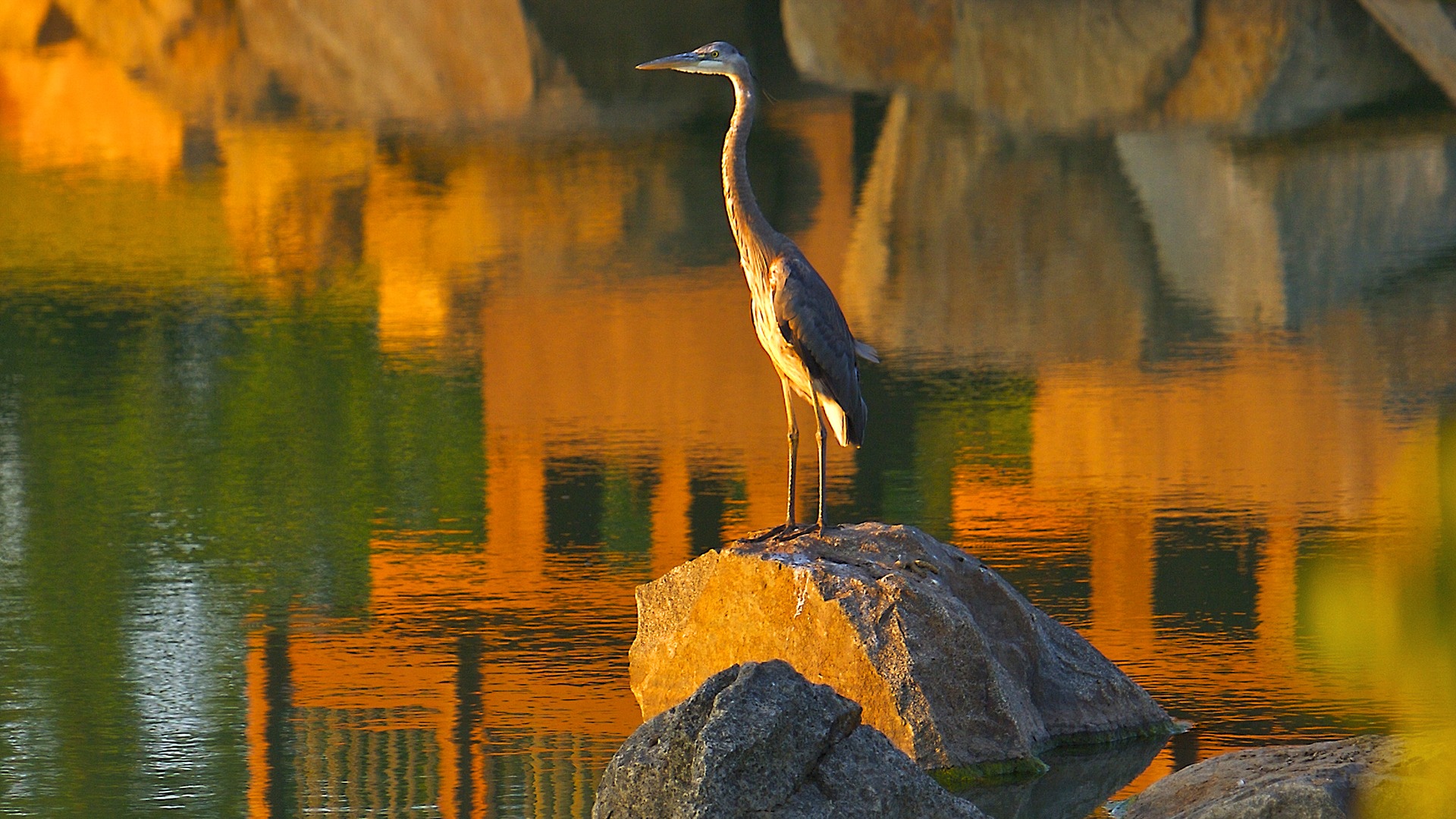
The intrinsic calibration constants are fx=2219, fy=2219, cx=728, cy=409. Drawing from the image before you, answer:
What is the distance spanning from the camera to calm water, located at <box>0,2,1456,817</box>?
776 cm

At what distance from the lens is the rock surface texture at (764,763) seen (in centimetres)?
571

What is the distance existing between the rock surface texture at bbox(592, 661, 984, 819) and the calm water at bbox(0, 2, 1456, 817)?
1015mm

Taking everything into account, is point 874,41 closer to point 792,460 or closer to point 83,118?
point 83,118

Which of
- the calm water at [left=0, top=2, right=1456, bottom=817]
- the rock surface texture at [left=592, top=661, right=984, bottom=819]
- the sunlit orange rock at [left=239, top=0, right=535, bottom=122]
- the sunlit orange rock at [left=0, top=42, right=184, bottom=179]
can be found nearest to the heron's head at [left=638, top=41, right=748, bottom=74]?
Answer: the calm water at [left=0, top=2, right=1456, bottom=817]

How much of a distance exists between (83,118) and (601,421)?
15.4 metres

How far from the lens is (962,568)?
24.7 ft

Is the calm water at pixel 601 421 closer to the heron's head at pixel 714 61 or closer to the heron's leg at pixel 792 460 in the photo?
the heron's leg at pixel 792 460

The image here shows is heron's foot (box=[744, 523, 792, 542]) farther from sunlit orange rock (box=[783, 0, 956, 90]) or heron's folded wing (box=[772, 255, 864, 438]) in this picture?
sunlit orange rock (box=[783, 0, 956, 90])

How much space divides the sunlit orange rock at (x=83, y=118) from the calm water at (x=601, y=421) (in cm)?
22

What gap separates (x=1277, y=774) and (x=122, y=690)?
14.0ft

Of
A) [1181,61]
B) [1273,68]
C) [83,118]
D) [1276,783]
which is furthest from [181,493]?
[83,118]

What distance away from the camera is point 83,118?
26.0 m

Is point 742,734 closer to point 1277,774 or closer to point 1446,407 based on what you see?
point 1277,774

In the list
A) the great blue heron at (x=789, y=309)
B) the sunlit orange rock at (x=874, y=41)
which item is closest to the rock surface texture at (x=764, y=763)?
the great blue heron at (x=789, y=309)
